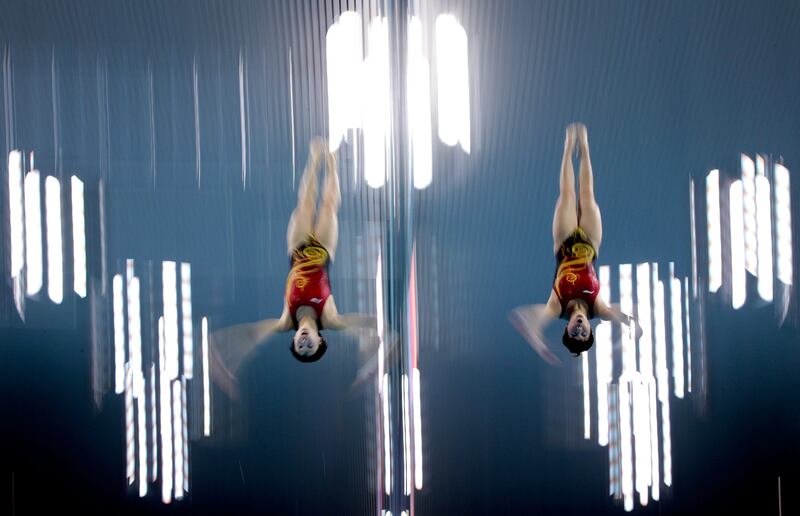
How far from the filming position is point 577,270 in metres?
2.72

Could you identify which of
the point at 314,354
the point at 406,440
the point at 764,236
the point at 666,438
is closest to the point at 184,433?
the point at 314,354

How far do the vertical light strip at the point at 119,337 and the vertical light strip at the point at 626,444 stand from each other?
6.47 ft

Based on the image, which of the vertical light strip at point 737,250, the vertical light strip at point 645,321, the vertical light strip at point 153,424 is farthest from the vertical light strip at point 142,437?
the vertical light strip at point 737,250

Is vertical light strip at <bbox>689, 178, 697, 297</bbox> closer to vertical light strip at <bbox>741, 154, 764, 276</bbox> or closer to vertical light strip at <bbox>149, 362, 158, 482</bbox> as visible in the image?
vertical light strip at <bbox>741, 154, 764, 276</bbox>

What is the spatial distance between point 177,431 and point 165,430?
50 mm

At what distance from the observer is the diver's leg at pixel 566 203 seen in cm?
275

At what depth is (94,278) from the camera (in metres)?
2.75

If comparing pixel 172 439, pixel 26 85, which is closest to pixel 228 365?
pixel 172 439

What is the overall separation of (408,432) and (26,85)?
6.67 feet

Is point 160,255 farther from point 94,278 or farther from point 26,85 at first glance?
point 26,85

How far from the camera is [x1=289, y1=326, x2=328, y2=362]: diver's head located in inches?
107

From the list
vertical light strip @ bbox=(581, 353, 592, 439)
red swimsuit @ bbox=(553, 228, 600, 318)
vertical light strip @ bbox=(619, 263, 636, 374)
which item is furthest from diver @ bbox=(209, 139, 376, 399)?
vertical light strip @ bbox=(619, 263, 636, 374)

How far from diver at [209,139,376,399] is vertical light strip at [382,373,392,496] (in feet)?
0.84

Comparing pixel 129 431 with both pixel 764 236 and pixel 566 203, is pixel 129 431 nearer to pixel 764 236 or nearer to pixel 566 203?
pixel 566 203
